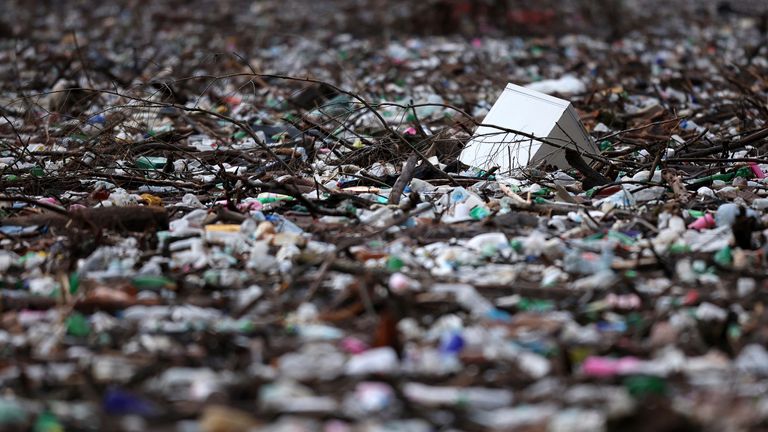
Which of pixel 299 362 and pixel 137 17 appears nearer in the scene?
pixel 299 362

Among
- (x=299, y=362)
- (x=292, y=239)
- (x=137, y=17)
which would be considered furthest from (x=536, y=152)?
(x=137, y=17)

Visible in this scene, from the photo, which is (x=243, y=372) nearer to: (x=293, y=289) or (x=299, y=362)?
(x=299, y=362)

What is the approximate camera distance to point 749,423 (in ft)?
6.10

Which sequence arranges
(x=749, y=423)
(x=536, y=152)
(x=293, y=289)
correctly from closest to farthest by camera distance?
(x=749, y=423), (x=293, y=289), (x=536, y=152)

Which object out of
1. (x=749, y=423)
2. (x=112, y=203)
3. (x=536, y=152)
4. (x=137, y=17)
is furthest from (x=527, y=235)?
(x=137, y=17)

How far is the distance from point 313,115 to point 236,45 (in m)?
3.13

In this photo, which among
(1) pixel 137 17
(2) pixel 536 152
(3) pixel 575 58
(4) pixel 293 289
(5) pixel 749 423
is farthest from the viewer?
(1) pixel 137 17

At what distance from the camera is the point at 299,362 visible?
7.11 ft

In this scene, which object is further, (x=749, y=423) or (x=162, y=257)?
(x=162, y=257)

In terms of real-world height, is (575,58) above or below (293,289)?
below

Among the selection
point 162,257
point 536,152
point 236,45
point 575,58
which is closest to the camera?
point 162,257

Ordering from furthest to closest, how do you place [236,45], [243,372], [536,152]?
1. [236,45]
2. [536,152]
3. [243,372]

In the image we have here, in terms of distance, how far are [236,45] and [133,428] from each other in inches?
271

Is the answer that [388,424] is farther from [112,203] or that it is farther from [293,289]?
[112,203]
